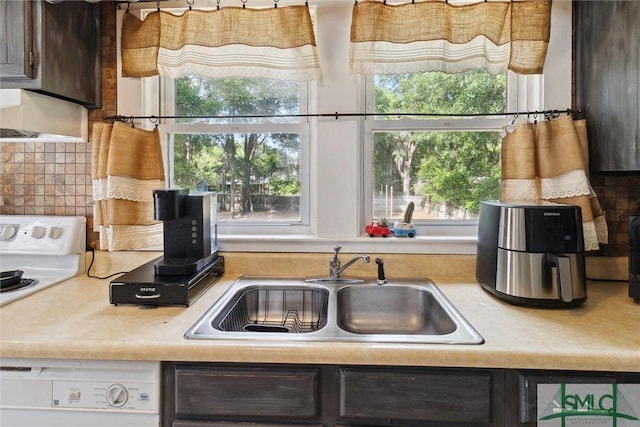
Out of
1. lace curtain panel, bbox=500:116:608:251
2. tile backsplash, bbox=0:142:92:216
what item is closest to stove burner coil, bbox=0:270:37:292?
tile backsplash, bbox=0:142:92:216

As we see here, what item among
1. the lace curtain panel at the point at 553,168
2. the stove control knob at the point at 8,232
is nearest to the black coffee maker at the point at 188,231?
the stove control knob at the point at 8,232

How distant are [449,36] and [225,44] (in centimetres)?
90

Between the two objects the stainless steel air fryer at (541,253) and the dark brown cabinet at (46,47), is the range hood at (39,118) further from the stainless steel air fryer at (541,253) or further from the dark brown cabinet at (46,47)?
the stainless steel air fryer at (541,253)

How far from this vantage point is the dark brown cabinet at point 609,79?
1070 millimetres

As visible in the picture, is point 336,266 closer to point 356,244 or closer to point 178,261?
point 356,244

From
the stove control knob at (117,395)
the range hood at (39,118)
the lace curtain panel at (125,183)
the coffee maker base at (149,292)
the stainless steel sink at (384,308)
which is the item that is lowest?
the stove control knob at (117,395)

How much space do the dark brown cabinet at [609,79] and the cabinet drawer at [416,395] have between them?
890mm

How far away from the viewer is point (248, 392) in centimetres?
84

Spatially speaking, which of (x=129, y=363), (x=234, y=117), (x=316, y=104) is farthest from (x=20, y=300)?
(x=316, y=104)

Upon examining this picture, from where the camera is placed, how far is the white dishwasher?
33.4 inches

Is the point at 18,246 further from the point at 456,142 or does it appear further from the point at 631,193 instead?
the point at 631,193

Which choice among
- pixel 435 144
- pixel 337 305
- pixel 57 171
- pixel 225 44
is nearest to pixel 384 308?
pixel 337 305

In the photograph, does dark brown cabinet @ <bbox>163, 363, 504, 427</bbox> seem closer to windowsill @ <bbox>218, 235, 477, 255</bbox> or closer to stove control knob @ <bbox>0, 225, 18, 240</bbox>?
windowsill @ <bbox>218, 235, 477, 255</bbox>

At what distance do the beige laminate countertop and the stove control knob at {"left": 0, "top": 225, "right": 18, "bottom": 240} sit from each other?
1.34 feet
